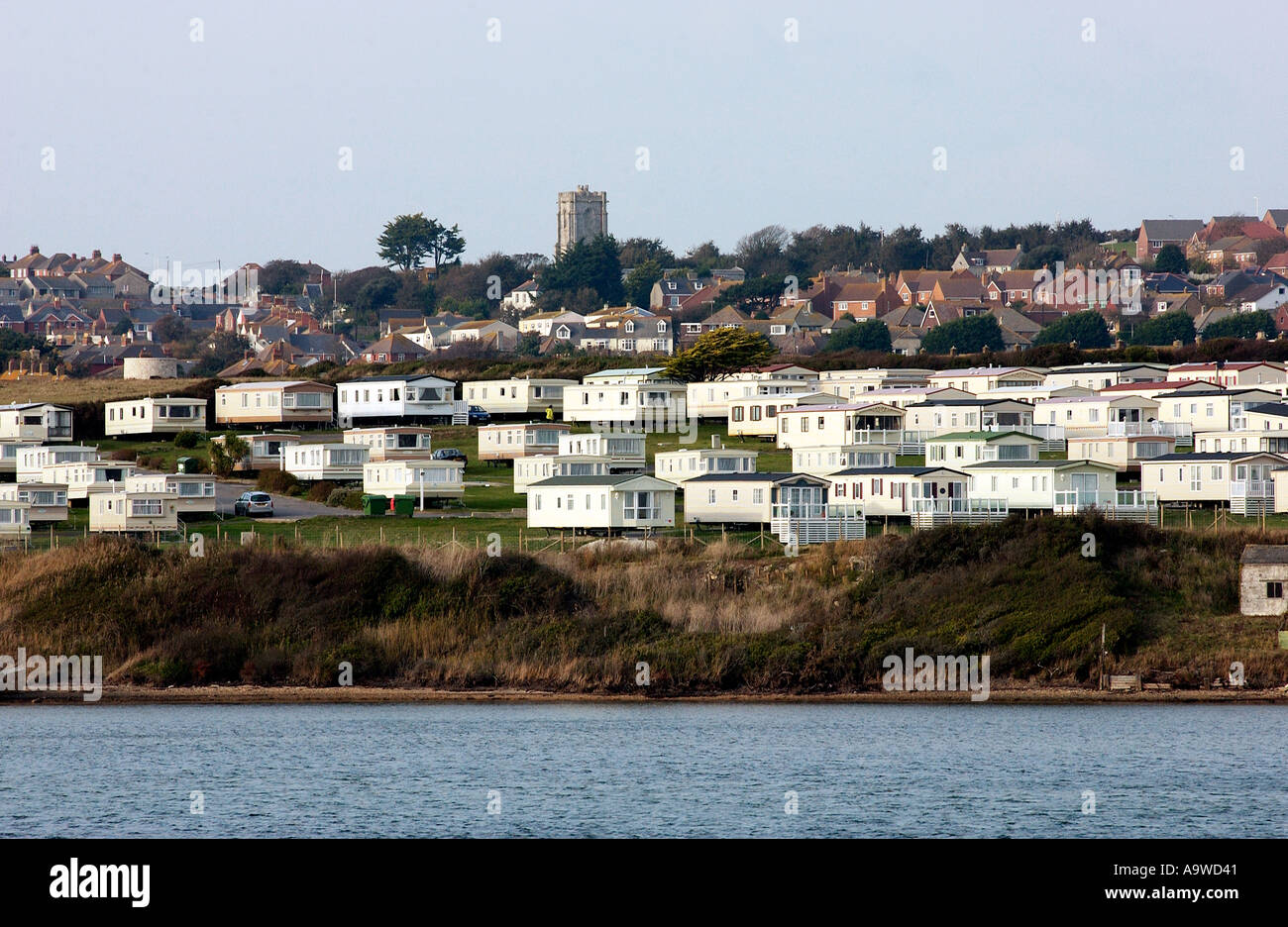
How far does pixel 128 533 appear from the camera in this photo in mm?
63188

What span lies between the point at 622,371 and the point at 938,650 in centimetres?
5360

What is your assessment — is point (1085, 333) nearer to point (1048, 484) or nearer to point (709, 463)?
point (709, 463)

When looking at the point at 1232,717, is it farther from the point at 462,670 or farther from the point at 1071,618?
the point at 462,670

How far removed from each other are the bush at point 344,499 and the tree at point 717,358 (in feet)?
121

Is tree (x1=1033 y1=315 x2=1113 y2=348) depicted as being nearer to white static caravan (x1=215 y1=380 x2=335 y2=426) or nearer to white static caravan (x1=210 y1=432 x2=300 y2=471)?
white static caravan (x1=215 y1=380 x2=335 y2=426)

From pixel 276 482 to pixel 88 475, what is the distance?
323 inches

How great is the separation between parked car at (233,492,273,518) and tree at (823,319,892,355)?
102530mm

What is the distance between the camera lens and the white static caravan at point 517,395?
329 ft

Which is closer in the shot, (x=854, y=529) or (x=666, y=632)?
(x=666, y=632)

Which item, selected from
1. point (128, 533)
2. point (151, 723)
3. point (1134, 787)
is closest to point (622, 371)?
point (128, 533)

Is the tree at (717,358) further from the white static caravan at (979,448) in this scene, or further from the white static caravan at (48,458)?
the white static caravan at (48,458)

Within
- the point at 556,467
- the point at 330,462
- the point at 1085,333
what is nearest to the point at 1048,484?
the point at 556,467

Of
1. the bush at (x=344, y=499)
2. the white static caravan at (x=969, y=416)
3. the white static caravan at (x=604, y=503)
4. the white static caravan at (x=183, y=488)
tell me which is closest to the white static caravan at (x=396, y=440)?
the bush at (x=344, y=499)

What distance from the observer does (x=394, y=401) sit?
9662 centimetres
